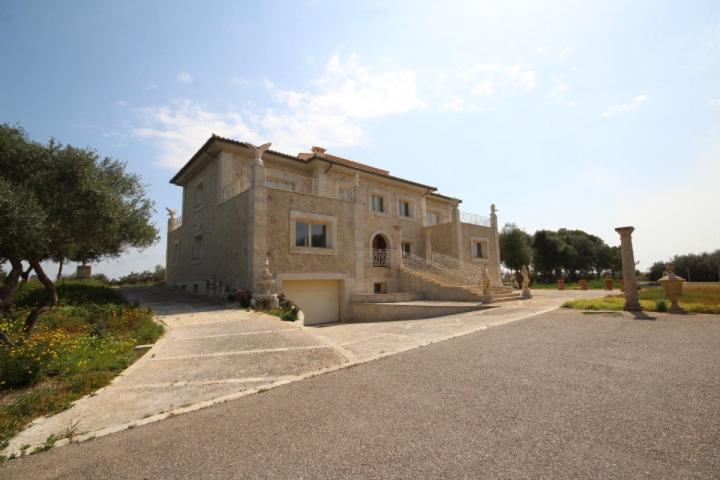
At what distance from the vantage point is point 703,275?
126 feet

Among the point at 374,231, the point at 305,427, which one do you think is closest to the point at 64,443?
the point at 305,427

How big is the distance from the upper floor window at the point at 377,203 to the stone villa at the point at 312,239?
0.06 m

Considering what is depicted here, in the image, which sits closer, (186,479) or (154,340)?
(186,479)

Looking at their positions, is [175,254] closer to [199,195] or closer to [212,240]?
Result: [199,195]

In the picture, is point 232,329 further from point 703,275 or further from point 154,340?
point 703,275

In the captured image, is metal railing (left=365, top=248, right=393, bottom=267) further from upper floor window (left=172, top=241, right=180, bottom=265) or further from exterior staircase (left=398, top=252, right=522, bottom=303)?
upper floor window (left=172, top=241, right=180, bottom=265)

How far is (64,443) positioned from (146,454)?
1089 millimetres

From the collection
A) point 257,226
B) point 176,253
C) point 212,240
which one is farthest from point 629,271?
point 176,253

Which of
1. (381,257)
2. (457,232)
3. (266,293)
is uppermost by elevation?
(457,232)

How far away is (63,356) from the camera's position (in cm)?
620

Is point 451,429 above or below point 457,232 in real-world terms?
below

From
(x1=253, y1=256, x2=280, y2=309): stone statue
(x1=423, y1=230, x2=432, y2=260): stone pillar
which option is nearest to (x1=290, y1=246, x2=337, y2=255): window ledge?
(x1=253, y1=256, x2=280, y2=309): stone statue

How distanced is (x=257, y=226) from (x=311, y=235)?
9.46ft

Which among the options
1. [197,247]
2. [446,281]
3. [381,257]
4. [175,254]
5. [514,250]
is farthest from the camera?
[514,250]
